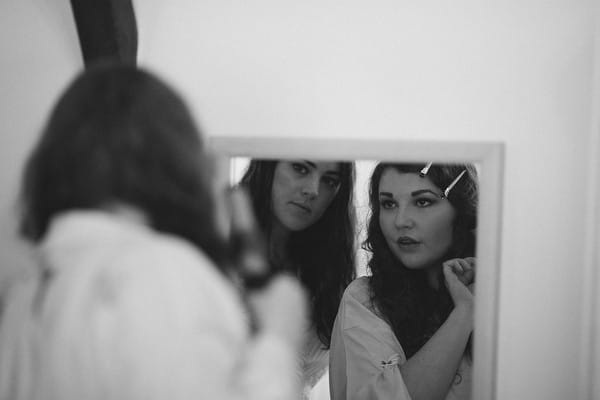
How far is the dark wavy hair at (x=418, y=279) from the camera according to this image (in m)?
2.63

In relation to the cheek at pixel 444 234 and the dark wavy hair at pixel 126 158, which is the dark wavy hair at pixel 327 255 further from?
the dark wavy hair at pixel 126 158

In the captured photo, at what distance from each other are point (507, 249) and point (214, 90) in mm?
983

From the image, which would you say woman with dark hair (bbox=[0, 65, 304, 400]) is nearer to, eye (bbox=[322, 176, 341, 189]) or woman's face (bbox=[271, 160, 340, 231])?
woman's face (bbox=[271, 160, 340, 231])

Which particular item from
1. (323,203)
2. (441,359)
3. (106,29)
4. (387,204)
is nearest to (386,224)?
(387,204)

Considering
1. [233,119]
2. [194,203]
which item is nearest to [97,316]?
[194,203]

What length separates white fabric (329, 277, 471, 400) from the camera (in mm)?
2205

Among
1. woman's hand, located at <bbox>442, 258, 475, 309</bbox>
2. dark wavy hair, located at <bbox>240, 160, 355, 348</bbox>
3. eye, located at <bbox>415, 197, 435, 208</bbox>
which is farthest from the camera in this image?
dark wavy hair, located at <bbox>240, 160, 355, 348</bbox>

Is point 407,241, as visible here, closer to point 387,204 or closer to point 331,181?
point 387,204

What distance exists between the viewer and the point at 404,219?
2707mm

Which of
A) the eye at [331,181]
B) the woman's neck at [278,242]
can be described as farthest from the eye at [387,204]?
the woman's neck at [278,242]

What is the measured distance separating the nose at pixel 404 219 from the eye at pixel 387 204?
0.07 metres

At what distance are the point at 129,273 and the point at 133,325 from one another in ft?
0.26

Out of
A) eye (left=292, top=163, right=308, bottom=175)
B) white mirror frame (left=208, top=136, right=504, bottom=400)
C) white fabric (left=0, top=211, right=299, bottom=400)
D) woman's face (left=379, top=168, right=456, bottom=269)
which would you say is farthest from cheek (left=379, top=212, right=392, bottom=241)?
white fabric (left=0, top=211, right=299, bottom=400)

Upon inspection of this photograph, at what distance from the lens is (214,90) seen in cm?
184
